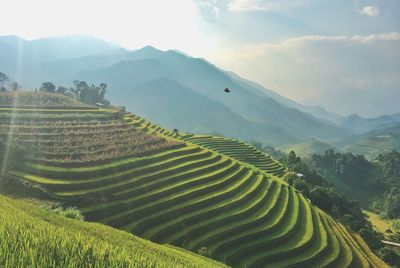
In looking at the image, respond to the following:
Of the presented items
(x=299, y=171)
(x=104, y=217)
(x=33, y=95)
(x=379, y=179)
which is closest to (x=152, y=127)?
(x=33, y=95)

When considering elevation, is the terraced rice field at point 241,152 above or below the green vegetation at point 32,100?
below

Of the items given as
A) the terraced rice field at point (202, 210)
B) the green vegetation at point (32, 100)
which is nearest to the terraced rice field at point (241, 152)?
the terraced rice field at point (202, 210)

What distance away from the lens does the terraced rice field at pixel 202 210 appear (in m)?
37.6

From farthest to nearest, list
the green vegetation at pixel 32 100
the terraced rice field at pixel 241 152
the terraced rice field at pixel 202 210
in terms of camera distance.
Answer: the terraced rice field at pixel 241 152
the green vegetation at pixel 32 100
the terraced rice field at pixel 202 210

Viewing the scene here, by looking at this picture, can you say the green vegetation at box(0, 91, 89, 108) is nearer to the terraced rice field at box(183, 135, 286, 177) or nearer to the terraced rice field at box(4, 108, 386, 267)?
the terraced rice field at box(183, 135, 286, 177)

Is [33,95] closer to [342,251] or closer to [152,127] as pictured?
[152,127]

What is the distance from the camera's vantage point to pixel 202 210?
4272 centimetres

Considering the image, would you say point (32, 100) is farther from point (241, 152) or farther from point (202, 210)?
point (202, 210)

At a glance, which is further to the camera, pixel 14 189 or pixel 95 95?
pixel 95 95

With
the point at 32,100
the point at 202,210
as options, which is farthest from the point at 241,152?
the point at 202,210

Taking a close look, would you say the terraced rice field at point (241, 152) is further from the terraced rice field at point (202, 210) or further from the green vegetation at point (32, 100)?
the green vegetation at point (32, 100)

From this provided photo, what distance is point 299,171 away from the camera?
91.4 m

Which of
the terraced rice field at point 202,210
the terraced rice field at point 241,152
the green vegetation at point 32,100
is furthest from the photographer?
the terraced rice field at point 241,152

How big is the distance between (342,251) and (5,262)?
43.5 m
